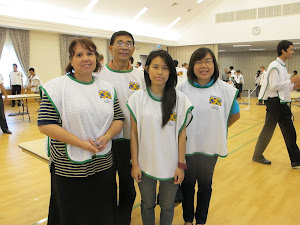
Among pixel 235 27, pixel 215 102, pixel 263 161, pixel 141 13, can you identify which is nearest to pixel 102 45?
pixel 141 13

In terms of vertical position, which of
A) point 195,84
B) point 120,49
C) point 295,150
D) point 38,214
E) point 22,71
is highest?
point 22,71

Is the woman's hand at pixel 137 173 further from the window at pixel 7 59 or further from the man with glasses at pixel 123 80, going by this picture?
the window at pixel 7 59

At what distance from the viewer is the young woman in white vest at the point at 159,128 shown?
162 centimetres

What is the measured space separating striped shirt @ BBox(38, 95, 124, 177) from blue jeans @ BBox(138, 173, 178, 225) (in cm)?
34

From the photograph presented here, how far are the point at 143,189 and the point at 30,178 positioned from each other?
2.23 meters

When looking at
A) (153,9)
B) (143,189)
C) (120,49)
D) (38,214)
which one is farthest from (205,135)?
(153,9)

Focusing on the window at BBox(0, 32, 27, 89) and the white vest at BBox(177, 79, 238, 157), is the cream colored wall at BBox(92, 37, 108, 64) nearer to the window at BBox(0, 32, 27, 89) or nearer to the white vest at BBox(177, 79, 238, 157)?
the window at BBox(0, 32, 27, 89)

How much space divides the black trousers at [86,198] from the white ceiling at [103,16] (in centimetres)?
976

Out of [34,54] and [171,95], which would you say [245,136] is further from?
[34,54]

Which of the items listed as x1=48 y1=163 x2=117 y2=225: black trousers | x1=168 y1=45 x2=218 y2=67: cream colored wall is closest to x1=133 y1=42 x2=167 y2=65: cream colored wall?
x1=168 y1=45 x2=218 y2=67: cream colored wall

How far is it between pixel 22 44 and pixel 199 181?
35.7ft

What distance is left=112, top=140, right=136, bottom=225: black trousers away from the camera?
193 centimetres

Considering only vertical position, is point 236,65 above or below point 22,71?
above

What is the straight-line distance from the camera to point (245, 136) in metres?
5.50
